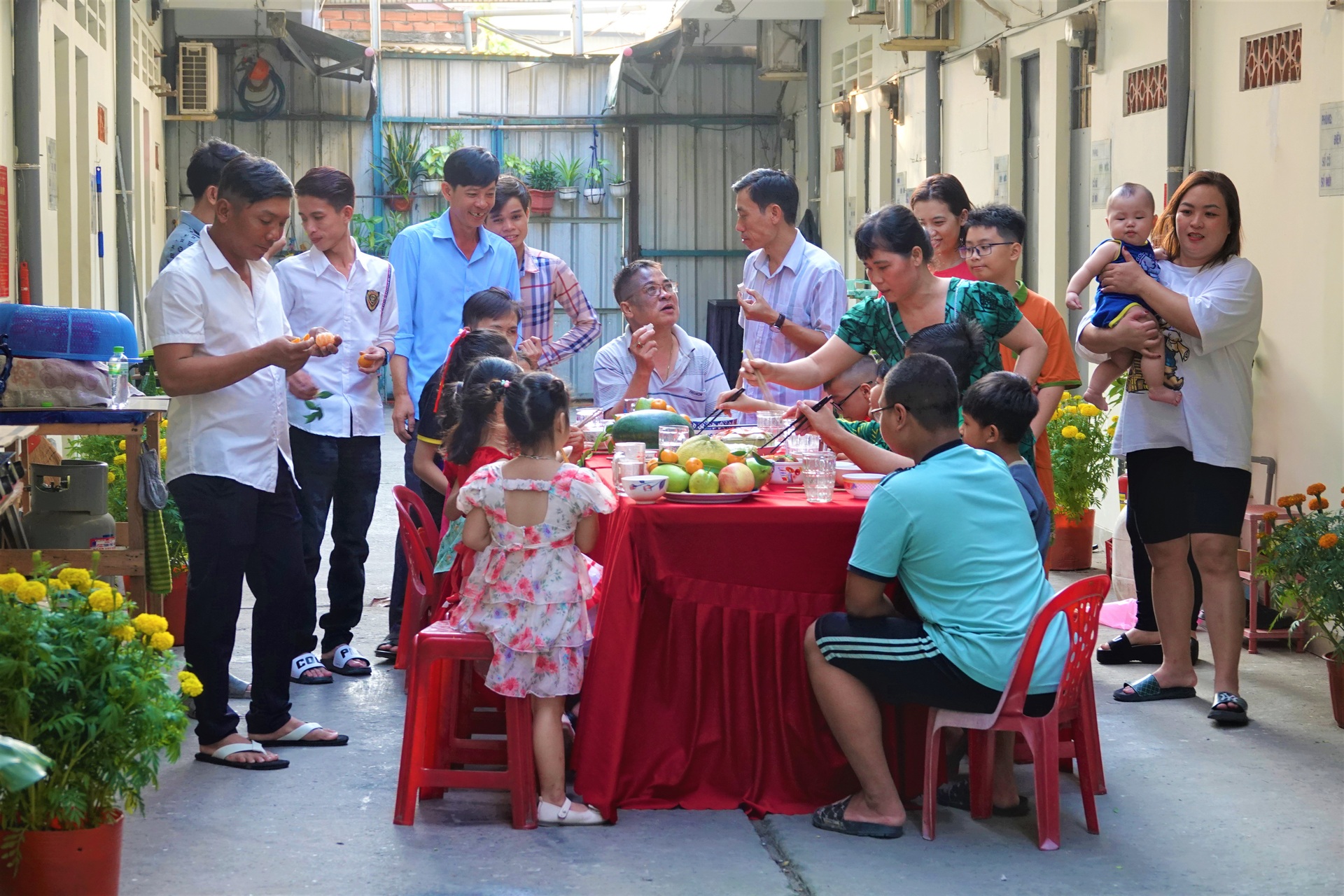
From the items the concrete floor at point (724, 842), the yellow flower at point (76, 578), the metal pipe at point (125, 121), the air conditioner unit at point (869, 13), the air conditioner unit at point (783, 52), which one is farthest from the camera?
the air conditioner unit at point (783, 52)

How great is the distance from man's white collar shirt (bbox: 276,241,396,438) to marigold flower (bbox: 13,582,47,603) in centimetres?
208

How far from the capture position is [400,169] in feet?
50.8

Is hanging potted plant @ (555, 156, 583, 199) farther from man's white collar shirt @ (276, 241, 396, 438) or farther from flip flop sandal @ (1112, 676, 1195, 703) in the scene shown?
flip flop sandal @ (1112, 676, 1195, 703)

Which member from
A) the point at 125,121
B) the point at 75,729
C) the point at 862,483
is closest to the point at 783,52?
the point at 125,121

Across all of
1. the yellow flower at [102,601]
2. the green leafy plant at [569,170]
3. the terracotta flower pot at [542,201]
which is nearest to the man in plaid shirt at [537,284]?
the yellow flower at [102,601]

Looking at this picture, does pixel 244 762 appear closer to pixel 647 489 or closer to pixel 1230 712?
pixel 647 489

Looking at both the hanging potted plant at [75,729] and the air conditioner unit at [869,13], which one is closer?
the hanging potted plant at [75,729]

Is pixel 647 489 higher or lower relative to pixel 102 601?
higher

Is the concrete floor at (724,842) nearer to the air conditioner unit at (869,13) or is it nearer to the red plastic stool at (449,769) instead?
the red plastic stool at (449,769)

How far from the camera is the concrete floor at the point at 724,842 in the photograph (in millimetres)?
3230

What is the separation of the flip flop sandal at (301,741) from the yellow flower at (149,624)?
1257mm

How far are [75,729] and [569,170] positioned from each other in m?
13.6

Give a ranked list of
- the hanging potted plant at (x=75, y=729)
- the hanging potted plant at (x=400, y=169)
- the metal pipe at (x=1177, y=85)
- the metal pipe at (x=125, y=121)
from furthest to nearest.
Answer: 1. the hanging potted plant at (x=400, y=169)
2. the metal pipe at (x=125, y=121)
3. the metal pipe at (x=1177, y=85)
4. the hanging potted plant at (x=75, y=729)

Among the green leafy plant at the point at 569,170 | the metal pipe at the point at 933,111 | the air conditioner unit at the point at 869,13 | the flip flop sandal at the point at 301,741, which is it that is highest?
the air conditioner unit at the point at 869,13
